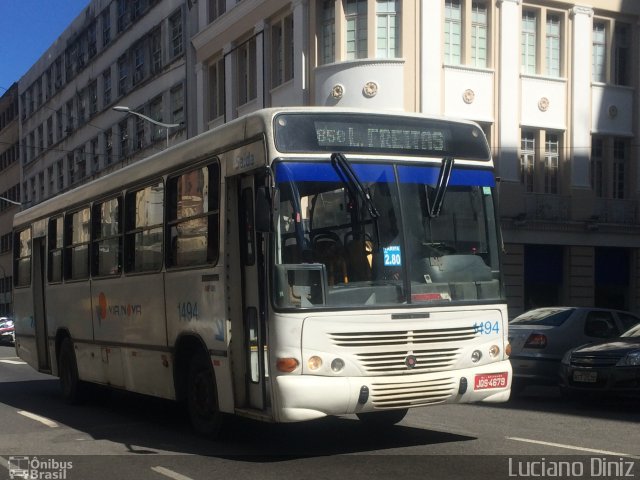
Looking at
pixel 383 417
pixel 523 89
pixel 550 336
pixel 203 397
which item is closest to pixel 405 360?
pixel 383 417

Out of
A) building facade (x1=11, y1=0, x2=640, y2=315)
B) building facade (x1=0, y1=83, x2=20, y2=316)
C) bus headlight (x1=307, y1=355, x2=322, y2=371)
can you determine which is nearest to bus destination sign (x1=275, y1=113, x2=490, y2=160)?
bus headlight (x1=307, y1=355, x2=322, y2=371)

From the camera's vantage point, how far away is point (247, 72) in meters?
35.1

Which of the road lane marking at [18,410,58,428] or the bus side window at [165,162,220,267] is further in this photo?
the road lane marking at [18,410,58,428]

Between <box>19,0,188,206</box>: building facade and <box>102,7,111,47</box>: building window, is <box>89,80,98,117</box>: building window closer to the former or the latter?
<box>19,0,188,206</box>: building facade

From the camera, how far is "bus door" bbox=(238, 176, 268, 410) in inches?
368

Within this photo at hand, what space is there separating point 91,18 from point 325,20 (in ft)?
91.9

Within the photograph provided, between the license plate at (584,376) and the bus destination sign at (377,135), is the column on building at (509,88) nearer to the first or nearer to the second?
the license plate at (584,376)

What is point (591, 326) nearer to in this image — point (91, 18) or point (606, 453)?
point (606, 453)

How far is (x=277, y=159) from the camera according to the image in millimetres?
9219

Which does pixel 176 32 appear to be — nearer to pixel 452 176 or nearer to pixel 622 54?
pixel 622 54

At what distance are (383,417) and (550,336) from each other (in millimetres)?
5491

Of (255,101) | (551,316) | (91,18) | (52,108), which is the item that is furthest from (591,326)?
(52,108)

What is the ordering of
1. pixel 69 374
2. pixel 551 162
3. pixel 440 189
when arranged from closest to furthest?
pixel 440 189, pixel 69 374, pixel 551 162

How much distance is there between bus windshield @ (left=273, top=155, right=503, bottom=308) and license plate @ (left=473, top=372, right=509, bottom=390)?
2.35 feet
